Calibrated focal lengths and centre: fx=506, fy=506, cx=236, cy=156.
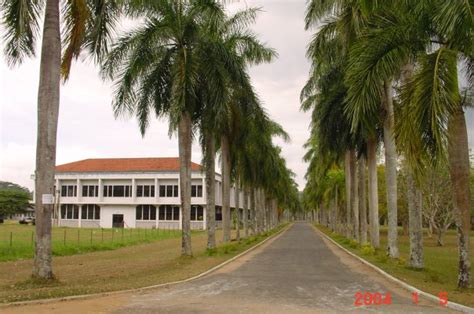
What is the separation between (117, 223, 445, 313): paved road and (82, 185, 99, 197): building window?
5821 cm

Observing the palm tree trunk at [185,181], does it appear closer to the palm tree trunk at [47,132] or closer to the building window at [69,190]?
the palm tree trunk at [47,132]

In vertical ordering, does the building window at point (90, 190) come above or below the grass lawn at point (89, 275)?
above

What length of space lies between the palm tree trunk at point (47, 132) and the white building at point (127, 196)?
5525cm

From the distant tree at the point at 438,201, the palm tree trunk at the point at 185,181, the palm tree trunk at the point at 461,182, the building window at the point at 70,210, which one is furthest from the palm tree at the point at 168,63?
the building window at the point at 70,210

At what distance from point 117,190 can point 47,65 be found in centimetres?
6013

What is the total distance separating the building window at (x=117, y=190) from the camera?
235ft

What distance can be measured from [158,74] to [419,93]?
40.0 ft

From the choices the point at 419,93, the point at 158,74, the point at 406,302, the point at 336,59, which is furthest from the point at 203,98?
the point at 406,302

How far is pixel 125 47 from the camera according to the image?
2038cm

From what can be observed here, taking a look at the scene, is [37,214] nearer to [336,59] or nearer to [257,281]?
[257,281]

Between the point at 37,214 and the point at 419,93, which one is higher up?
the point at 419,93

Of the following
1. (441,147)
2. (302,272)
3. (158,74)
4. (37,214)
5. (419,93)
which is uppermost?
(158,74)

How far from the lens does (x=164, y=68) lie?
68.7ft

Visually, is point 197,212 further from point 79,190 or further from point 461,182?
point 461,182
